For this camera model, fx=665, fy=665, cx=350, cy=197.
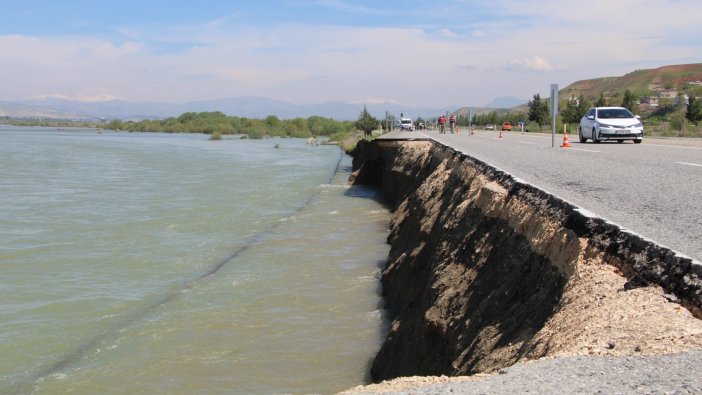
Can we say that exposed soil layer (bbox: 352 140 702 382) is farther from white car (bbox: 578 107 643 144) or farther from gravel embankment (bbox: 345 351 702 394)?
white car (bbox: 578 107 643 144)

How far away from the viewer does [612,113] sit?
25.4m

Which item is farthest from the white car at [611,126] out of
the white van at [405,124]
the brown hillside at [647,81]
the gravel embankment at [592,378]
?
the brown hillside at [647,81]

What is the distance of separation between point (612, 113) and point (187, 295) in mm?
18531

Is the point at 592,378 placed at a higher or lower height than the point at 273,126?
lower

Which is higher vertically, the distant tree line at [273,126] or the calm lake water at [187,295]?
the distant tree line at [273,126]

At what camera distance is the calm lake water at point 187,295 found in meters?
9.65

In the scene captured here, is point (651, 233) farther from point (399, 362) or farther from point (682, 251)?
point (399, 362)

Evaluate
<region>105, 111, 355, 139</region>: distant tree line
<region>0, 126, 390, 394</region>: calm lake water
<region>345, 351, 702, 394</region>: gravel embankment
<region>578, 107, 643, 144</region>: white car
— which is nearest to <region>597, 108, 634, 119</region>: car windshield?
<region>578, 107, 643, 144</region>: white car

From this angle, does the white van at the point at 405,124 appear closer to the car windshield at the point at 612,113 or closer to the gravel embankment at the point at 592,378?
the car windshield at the point at 612,113

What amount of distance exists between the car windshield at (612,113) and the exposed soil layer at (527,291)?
15.6m

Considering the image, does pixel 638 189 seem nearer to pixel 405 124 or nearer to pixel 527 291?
pixel 527 291

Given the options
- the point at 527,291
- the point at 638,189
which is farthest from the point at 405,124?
the point at 527,291

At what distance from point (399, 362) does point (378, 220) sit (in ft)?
49.8

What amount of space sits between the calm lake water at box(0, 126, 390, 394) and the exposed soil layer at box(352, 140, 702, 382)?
169 centimetres
